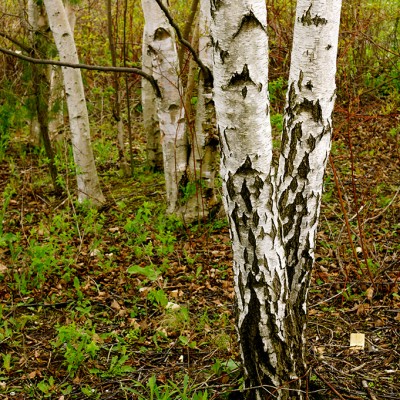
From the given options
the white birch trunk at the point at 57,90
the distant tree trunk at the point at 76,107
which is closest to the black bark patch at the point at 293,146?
the distant tree trunk at the point at 76,107

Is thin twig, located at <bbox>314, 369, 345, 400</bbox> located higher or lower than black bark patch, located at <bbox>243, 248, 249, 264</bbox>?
lower

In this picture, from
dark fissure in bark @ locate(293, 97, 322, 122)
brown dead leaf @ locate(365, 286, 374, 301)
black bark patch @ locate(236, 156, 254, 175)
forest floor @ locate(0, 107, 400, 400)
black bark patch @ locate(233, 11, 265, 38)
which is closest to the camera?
black bark patch @ locate(233, 11, 265, 38)

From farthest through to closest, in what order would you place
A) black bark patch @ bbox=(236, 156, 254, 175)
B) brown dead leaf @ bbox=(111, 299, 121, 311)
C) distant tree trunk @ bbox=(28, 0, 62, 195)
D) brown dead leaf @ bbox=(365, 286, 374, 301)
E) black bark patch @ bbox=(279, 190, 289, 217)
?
1. distant tree trunk @ bbox=(28, 0, 62, 195)
2. brown dead leaf @ bbox=(111, 299, 121, 311)
3. brown dead leaf @ bbox=(365, 286, 374, 301)
4. black bark patch @ bbox=(279, 190, 289, 217)
5. black bark patch @ bbox=(236, 156, 254, 175)

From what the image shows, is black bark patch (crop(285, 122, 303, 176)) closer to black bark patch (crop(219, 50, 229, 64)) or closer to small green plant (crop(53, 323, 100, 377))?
black bark patch (crop(219, 50, 229, 64))

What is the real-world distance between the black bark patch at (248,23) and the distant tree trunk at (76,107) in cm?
405

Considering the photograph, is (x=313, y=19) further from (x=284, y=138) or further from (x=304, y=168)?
(x=304, y=168)

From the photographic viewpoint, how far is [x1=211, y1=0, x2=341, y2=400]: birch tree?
1968 millimetres

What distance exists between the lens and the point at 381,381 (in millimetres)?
3012

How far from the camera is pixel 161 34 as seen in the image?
493 cm

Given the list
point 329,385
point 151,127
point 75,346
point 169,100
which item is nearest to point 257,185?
point 329,385

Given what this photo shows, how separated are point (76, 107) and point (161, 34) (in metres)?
1.46

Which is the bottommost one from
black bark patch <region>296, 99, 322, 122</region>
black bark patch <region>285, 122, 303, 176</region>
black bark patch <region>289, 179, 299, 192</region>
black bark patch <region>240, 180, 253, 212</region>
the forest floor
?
the forest floor

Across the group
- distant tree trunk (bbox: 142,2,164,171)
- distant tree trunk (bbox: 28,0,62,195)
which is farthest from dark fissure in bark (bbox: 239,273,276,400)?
distant tree trunk (bbox: 142,2,164,171)

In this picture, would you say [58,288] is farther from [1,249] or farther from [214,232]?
[214,232]
